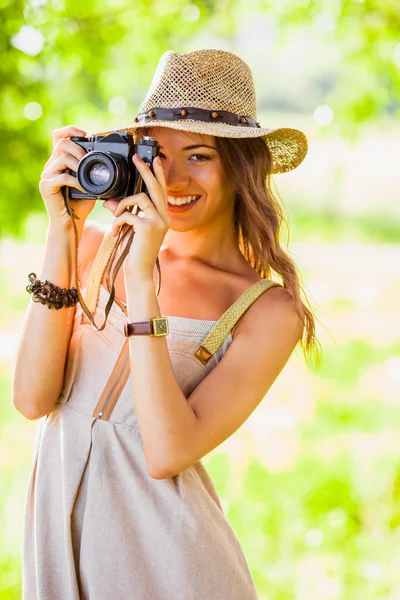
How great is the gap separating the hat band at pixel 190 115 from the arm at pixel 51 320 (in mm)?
242

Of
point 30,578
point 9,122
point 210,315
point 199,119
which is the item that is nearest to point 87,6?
point 9,122

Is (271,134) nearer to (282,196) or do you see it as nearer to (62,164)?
(62,164)

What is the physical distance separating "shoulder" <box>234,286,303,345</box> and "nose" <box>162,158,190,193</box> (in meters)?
0.28

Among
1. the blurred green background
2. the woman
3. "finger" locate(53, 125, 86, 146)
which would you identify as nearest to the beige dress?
the woman

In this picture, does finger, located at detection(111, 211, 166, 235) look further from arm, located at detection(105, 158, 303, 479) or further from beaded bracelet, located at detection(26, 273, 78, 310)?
beaded bracelet, located at detection(26, 273, 78, 310)

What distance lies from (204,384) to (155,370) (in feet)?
0.56

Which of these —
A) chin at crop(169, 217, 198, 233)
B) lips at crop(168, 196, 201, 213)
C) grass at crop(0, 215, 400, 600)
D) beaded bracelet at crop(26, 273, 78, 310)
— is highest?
lips at crop(168, 196, 201, 213)

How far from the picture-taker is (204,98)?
68.3 inches

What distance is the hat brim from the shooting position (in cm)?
167

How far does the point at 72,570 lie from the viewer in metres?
1.53

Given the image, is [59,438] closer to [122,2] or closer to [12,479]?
[122,2]

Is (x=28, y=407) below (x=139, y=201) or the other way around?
below

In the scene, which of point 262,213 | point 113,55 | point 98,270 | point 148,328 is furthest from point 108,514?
point 113,55

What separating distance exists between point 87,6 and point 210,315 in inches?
66.5
